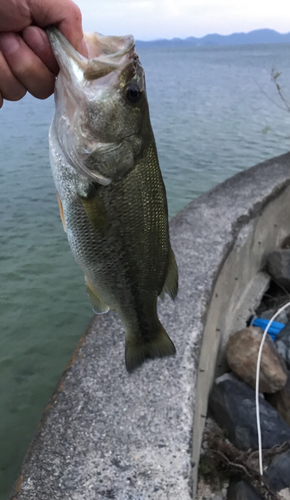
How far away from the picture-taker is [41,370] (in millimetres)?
5574

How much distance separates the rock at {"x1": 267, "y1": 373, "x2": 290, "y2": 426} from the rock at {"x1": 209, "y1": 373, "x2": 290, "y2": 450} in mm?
246

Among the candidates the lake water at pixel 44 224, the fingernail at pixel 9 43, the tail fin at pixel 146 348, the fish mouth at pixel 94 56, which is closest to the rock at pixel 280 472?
the tail fin at pixel 146 348

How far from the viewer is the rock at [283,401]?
145 inches

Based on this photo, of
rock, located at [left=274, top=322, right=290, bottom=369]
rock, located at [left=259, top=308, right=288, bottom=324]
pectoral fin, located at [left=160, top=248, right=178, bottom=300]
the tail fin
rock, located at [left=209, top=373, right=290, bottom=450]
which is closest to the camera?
pectoral fin, located at [left=160, top=248, right=178, bottom=300]

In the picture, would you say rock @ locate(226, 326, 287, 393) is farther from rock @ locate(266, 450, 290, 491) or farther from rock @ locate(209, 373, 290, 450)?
rock @ locate(266, 450, 290, 491)

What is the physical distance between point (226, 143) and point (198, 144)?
97cm

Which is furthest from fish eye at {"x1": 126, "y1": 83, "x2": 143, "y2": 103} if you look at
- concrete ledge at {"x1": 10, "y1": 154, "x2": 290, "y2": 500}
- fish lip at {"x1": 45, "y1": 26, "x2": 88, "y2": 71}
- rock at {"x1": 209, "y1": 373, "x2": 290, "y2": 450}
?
rock at {"x1": 209, "y1": 373, "x2": 290, "y2": 450}

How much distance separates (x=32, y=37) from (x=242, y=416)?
9.77 feet

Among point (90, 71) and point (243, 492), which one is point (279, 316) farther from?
point (90, 71)

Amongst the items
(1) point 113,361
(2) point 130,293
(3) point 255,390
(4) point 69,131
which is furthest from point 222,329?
(4) point 69,131

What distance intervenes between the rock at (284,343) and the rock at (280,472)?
1.31m

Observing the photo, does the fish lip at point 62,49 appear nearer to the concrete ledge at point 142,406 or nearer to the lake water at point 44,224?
the concrete ledge at point 142,406

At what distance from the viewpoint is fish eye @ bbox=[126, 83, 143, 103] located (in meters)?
1.70

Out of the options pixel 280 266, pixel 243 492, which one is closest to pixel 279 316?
pixel 280 266
